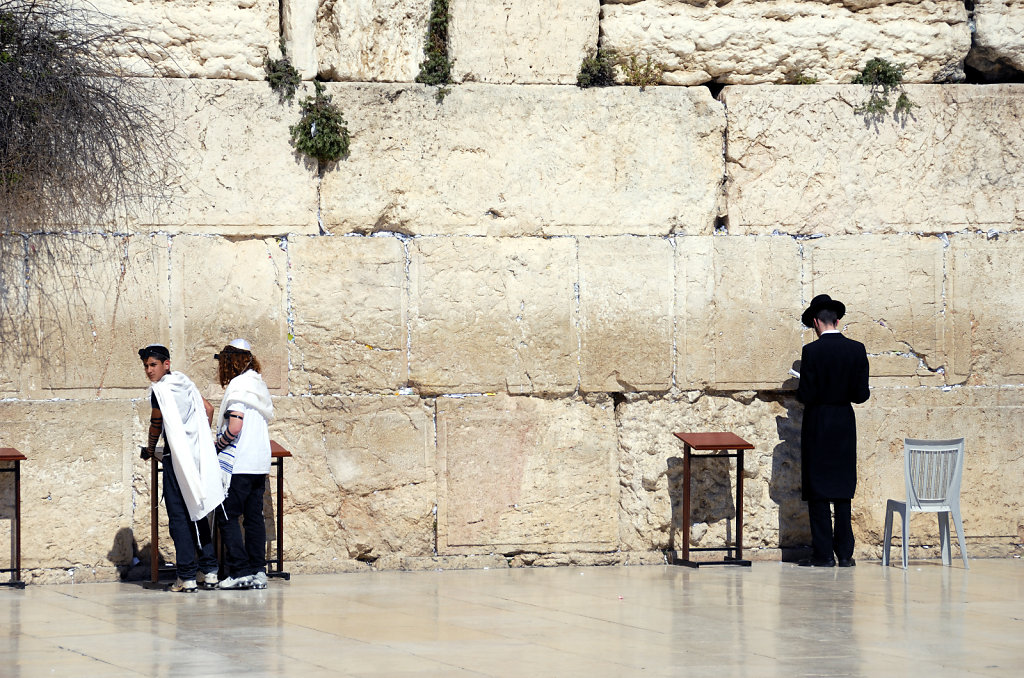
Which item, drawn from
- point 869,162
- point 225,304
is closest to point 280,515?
point 225,304

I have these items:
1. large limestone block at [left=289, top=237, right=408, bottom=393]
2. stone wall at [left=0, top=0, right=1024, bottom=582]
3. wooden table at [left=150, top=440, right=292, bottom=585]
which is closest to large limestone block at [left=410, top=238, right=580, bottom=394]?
stone wall at [left=0, top=0, right=1024, bottom=582]

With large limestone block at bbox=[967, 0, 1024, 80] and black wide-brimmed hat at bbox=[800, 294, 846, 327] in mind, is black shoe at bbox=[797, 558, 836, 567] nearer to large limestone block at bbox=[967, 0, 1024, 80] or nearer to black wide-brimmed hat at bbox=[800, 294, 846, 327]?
black wide-brimmed hat at bbox=[800, 294, 846, 327]

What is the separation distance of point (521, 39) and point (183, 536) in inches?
143

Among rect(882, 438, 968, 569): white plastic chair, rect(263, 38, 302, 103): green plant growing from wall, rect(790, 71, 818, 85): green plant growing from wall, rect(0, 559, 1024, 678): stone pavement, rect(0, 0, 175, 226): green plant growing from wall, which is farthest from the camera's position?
rect(790, 71, 818, 85): green plant growing from wall

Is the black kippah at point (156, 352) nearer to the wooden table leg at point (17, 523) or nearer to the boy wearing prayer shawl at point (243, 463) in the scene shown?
the boy wearing prayer shawl at point (243, 463)

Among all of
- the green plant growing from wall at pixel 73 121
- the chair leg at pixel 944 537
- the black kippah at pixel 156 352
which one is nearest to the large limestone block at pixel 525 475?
the black kippah at pixel 156 352

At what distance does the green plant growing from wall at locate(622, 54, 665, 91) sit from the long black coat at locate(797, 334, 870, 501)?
1.96m

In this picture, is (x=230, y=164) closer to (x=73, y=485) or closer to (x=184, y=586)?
(x=73, y=485)

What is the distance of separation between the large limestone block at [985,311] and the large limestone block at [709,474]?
1157 millimetres

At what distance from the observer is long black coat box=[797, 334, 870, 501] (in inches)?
311

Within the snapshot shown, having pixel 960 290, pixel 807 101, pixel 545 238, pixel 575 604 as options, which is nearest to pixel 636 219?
pixel 545 238

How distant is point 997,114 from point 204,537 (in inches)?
220

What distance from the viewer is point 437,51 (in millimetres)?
8164

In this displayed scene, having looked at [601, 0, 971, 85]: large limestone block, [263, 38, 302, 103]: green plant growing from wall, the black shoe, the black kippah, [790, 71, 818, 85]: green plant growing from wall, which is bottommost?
the black shoe
